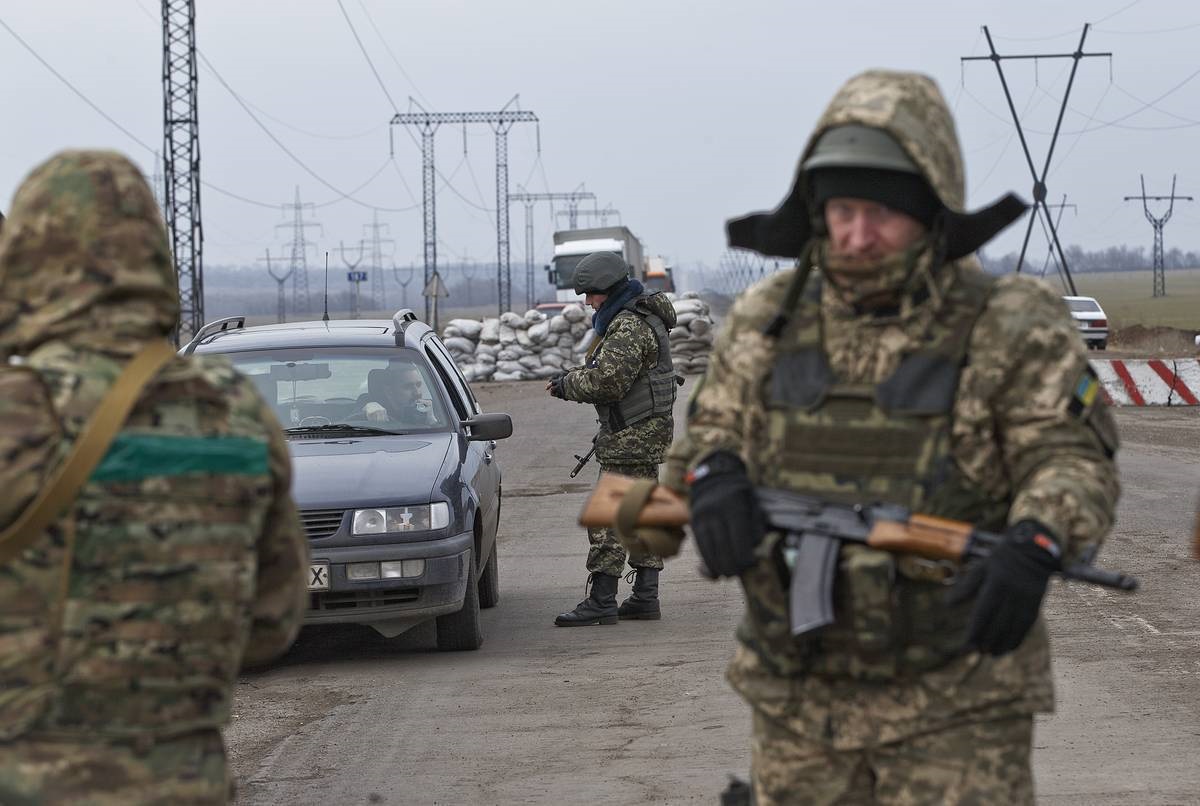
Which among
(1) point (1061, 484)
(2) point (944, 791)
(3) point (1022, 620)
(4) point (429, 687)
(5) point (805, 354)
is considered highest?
(5) point (805, 354)

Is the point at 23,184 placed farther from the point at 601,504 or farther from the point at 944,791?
the point at 944,791

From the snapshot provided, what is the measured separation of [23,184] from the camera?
3.03 metres

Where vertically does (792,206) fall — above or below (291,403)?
above

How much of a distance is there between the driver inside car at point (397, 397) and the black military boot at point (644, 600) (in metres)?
1.47

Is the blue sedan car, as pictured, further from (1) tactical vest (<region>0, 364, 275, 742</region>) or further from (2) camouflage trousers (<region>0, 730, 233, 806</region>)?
(2) camouflage trousers (<region>0, 730, 233, 806</region>)

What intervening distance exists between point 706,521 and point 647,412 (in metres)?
6.03

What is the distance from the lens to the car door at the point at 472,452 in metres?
8.95

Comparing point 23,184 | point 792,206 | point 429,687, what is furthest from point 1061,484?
point 429,687

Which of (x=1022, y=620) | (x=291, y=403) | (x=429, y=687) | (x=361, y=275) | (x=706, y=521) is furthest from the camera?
(x=361, y=275)

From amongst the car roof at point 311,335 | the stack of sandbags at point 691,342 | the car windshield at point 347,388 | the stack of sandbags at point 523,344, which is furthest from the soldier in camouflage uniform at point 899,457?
the stack of sandbags at point 523,344

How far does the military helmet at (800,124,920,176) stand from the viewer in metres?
3.19

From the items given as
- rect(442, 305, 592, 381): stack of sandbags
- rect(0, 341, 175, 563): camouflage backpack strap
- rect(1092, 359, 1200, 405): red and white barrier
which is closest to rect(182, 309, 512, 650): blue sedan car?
rect(0, 341, 175, 563): camouflage backpack strap

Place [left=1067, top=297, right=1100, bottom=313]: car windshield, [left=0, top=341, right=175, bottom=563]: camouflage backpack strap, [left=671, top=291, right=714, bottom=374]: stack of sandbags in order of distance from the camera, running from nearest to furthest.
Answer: [left=0, top=341, right=175, bottom=563]: camouflage backpack strap
[left=671, top=291, right=714, bottom=374]: stack of sandbags
[left=1067, top=297, right=1100, bottom=313]: car windshield

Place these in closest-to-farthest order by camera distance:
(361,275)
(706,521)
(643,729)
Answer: (706,521) → (643,729) → (361,275)
